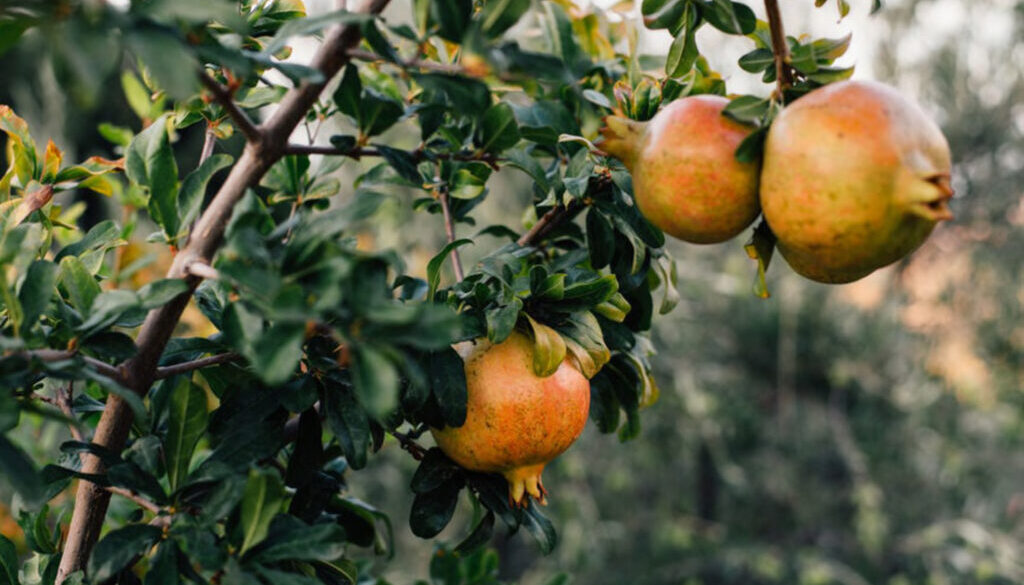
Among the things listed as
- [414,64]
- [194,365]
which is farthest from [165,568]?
[414,64]

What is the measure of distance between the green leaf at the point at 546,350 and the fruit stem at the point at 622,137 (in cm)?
14

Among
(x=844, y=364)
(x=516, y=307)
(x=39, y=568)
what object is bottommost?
(x=844, y=364)

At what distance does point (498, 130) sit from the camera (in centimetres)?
64

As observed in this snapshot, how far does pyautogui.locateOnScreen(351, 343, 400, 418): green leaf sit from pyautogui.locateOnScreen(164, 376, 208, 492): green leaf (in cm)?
21

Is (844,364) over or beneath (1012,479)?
over

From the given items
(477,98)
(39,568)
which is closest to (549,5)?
(477,98)

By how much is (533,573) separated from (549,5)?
2.94 m

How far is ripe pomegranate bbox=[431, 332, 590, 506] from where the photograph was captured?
608 millimetres

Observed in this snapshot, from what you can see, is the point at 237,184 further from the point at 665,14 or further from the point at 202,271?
the point at 665,14

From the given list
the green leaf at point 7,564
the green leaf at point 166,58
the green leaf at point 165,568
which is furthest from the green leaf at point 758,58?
the green leaf at point 7,564

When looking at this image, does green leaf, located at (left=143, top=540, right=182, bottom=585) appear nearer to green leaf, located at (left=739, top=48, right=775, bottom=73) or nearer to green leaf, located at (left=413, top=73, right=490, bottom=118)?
green leaf, located at (left=413, top=73, right=490, bottom=118)

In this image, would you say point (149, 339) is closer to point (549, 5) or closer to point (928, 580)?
point (549, 5)

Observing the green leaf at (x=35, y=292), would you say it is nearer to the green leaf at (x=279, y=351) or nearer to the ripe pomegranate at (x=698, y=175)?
the green leaf at (x=279, y=351)

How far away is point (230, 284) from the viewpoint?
1.59ft
